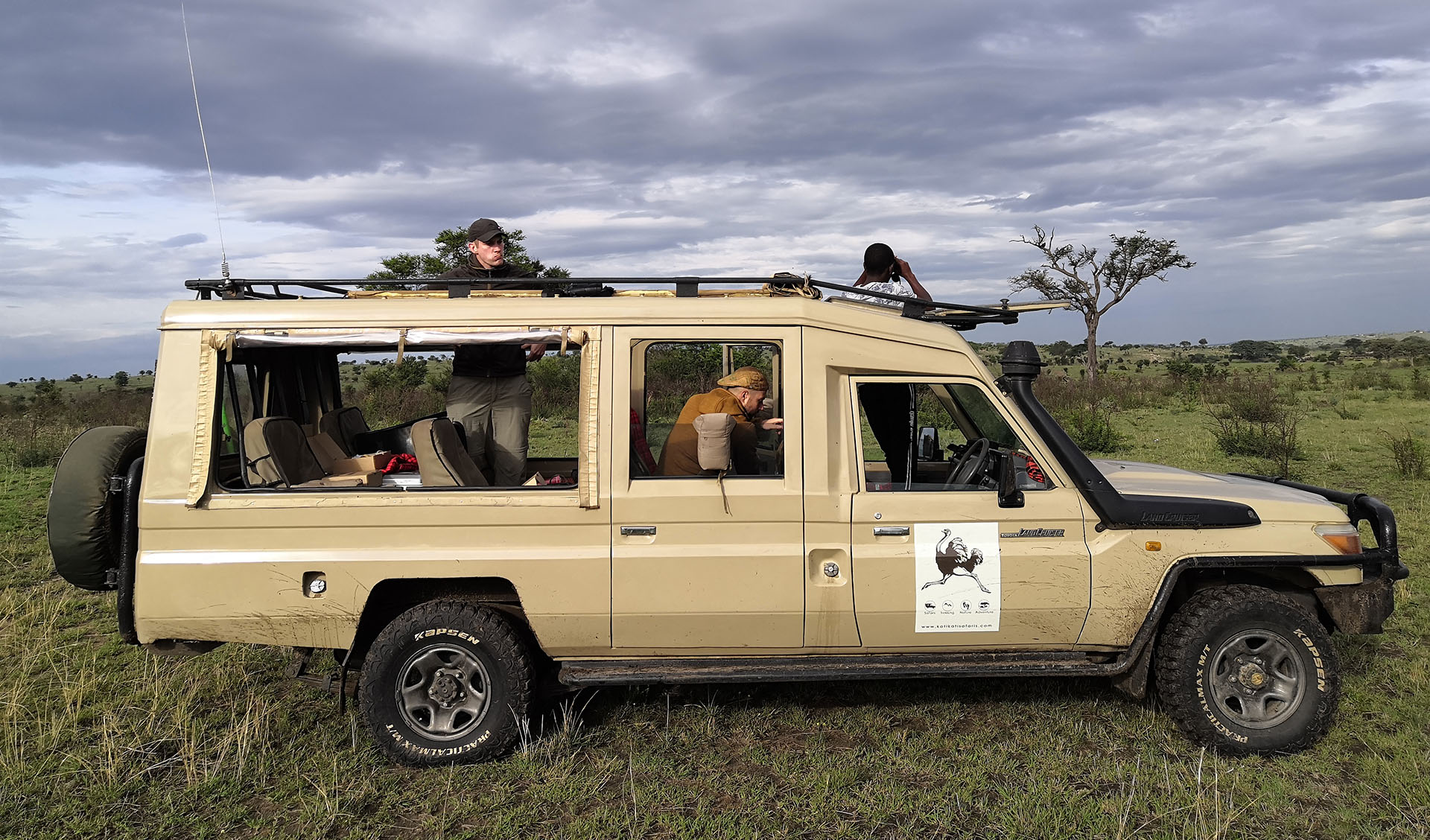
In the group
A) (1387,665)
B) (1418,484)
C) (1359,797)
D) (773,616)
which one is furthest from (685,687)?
(1418,484)

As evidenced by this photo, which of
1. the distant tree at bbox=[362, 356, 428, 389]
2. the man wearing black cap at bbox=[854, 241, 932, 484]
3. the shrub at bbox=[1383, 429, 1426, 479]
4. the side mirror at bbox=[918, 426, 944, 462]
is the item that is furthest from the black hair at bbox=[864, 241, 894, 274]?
the shrub at bbox=[1383, 429, 1426, 479]

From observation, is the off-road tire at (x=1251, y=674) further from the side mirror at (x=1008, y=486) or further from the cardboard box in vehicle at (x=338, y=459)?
the cardboard box in vehicle at (x=338, y=459)

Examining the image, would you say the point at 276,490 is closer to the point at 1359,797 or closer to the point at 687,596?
the point at 687,596

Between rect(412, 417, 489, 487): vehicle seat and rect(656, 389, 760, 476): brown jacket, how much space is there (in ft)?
3.07

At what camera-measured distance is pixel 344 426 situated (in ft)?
19.3

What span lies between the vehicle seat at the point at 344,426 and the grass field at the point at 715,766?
1.40 m

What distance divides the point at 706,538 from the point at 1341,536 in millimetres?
2991

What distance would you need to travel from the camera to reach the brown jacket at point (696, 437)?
454cm

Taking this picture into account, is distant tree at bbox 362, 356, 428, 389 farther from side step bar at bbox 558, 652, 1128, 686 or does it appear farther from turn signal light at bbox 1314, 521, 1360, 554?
turn signal light at bbox 1314, 521, 1360, 554

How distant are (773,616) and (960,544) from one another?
0.92m

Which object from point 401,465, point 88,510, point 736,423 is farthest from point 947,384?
point 88,510

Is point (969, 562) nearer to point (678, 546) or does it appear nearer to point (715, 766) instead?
point (678, 546)

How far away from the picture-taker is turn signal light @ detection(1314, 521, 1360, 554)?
4520 mm

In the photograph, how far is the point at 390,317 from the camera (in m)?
4.42
